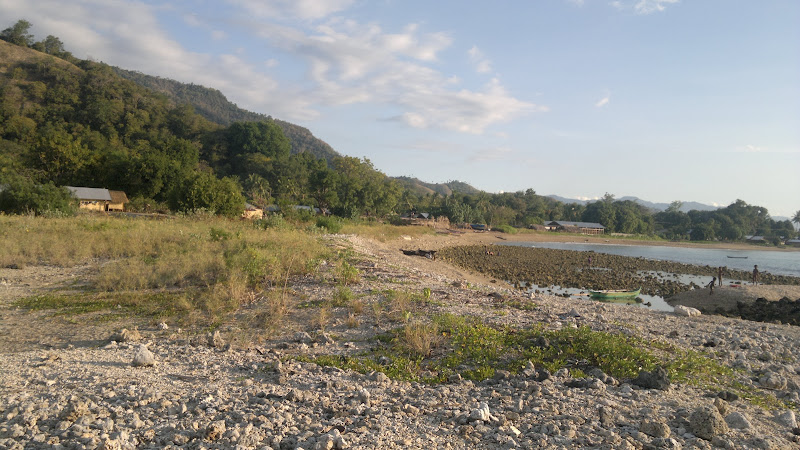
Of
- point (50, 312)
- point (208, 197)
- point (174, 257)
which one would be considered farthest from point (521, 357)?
point (208, 197)

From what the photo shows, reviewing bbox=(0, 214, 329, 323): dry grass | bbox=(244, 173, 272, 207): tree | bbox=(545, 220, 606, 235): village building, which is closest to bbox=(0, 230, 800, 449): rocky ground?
bbox=(0, 214, 329, 323): dry grass

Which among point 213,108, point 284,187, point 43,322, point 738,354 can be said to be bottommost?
point 43,322

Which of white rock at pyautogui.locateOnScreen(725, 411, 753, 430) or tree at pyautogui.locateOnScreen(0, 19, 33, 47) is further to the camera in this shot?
tree at pyautogui.locateOnScreen(0, 19, 33, 47)

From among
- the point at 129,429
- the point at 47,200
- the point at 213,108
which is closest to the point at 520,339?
the point at 129,429

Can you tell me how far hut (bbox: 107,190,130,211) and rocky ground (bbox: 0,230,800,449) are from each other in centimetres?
4116

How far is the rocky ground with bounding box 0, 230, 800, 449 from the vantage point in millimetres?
4199

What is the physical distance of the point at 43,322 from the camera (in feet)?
27.1

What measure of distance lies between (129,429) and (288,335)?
369 centimetres

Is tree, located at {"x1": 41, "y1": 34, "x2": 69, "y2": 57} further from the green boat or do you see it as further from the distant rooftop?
the green boat

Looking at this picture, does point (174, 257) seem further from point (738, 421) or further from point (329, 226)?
point (329, 226)

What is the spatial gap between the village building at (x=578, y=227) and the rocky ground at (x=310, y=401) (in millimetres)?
96194

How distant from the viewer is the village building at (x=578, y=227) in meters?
98.8

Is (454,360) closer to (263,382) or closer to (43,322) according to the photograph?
(263,382)

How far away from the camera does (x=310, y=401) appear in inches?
197
